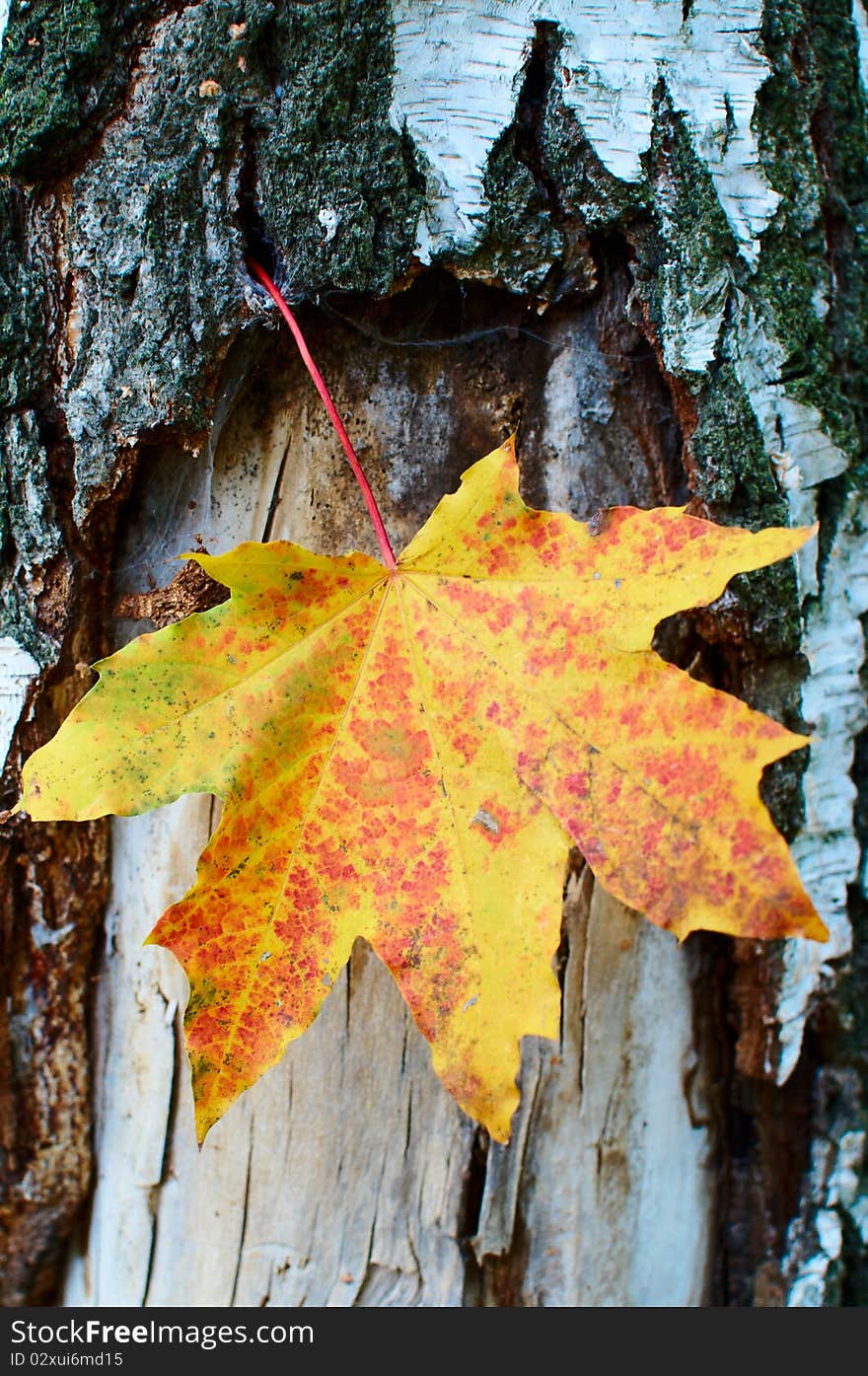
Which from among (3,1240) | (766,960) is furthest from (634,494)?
(3,1240)

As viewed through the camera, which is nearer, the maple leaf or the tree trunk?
the maple leaf

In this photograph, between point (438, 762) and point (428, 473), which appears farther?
point (428, 473)

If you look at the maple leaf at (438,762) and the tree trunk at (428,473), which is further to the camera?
the tree trunk at (428,473)

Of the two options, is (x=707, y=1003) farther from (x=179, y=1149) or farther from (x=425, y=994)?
(x=179, y=1149)
